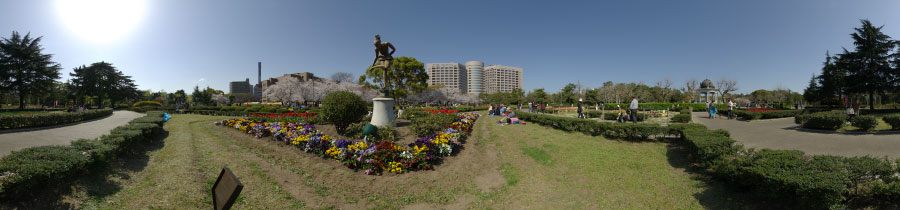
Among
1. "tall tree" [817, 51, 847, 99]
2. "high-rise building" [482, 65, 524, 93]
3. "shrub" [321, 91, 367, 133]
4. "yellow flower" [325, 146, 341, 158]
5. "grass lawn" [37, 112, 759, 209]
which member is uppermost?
"high-rise building" [482, 65, 524, 93]

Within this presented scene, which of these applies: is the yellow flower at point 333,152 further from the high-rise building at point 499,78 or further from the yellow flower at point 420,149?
the high-rise building at point 499,78

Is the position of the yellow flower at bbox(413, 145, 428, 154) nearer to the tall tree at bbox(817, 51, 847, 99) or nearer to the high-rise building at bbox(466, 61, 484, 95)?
the tall tree at bbox(817, 51, 847, 99)

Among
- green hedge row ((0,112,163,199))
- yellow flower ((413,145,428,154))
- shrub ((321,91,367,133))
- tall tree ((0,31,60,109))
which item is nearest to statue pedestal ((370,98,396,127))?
shrub ((321,91,367,133))

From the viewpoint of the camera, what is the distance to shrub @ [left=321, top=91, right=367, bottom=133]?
1071 centimetres

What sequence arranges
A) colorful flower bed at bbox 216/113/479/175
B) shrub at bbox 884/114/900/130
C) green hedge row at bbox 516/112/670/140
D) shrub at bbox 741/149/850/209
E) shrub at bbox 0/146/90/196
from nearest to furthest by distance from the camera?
shrub at bbox 741/149/850/209, shrub at bbox 0/146/90/196, colorful flower bed at bbox 216/113/479/175, shrub at bbox 884/114/900/130, green hedge row at bbox 516/112/670/140

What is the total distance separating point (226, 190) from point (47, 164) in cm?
419

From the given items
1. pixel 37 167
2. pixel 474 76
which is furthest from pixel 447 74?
pixel 37 167

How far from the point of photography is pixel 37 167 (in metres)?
3.86

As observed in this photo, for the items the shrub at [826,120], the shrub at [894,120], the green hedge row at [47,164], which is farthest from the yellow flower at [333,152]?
the shrub at [894,120]

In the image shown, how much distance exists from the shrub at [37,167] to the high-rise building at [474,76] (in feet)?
477

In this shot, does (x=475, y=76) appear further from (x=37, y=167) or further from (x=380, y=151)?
(x=37, y=167)

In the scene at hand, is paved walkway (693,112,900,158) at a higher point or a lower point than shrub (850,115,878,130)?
lower

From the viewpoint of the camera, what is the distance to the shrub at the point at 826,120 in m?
9.79

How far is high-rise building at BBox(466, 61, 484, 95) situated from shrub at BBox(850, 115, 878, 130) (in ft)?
458
